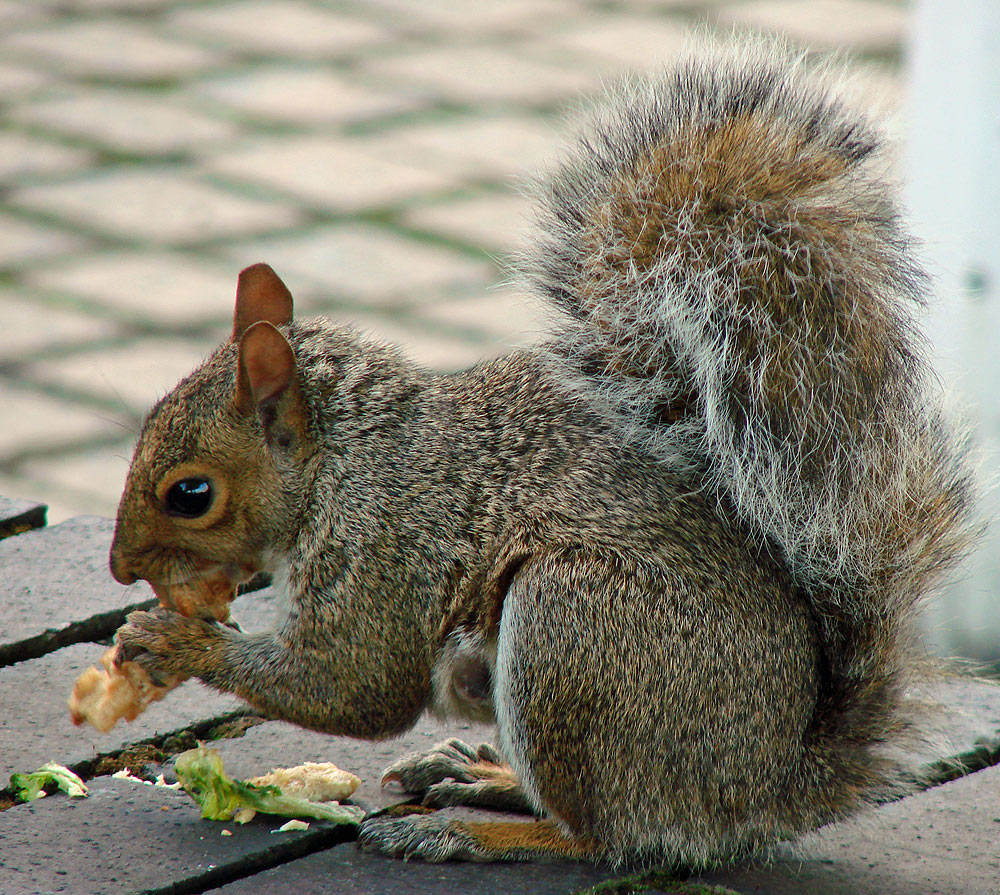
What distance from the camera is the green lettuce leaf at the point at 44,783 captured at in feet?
5.98

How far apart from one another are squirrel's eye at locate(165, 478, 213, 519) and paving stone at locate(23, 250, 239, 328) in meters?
2.13

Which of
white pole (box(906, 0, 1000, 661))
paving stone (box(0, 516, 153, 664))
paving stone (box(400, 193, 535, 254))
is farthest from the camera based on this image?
paving stone (box(400, 193, 535, 254))

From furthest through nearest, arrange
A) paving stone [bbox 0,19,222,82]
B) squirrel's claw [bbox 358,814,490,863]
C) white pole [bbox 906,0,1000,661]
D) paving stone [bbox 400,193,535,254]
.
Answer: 1. paving stone [bbox 0,19,222,82]
2. paving stone [bbox 400,193,535,254]
3. white pole [bbox 906,0,1000,661]
4. squirrel's claw [bbox 358,814,490,863]

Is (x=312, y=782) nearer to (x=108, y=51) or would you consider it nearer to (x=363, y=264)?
(x=363, y=264)

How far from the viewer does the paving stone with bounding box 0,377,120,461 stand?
3631 mm

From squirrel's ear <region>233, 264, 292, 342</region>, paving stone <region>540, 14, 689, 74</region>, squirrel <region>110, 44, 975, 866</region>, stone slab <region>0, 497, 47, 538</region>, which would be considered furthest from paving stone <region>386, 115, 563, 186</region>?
squirrel <region>110, 44, 975, 866</region>

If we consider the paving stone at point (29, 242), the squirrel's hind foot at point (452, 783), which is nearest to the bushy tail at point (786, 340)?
the squirrel's hind foot at point (452, 783)

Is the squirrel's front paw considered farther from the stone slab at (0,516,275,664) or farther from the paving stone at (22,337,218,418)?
the paving stone at (22,337,218,418)

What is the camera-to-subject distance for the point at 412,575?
181cm

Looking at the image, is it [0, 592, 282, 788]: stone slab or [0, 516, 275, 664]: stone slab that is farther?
[0, 516, 275, 664]: stone slab

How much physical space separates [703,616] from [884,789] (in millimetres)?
283

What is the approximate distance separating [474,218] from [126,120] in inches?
46.4

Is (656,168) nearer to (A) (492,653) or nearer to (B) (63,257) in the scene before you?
(A) (492,653)

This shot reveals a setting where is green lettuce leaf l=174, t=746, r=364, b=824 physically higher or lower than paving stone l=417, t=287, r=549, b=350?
lower
